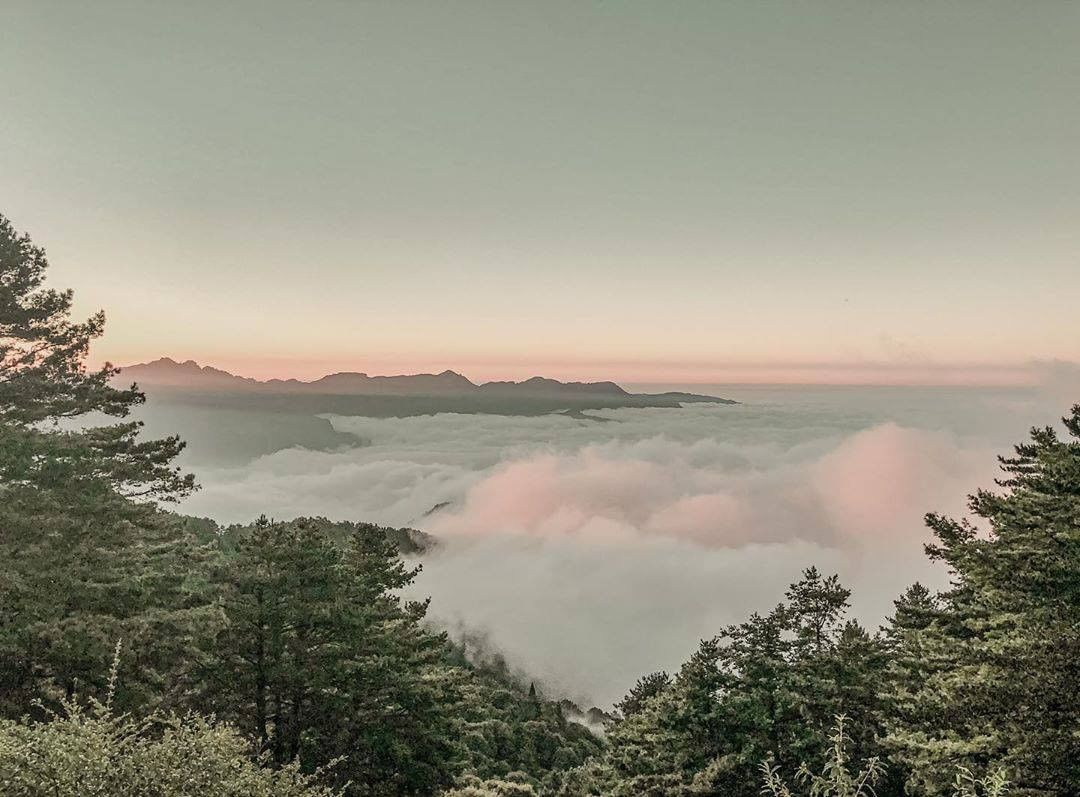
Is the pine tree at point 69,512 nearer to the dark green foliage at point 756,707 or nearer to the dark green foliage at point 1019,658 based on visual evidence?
the dark green foliage at point 756,707

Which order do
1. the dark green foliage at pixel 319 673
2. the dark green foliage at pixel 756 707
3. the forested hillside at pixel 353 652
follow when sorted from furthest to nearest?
the dark green foliage at pixel 756 707 < the dark green foliage at pixel 319 673 < the forested hillside at pixel 353 652

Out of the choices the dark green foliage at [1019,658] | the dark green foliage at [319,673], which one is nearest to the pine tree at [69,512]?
the dark green foliage at [319,673]

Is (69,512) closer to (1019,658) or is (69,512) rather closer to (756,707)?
(756,707)

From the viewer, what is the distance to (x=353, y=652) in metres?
20.7

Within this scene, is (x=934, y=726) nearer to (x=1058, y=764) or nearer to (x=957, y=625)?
(x=1058, y=764)

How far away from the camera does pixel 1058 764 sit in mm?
12656

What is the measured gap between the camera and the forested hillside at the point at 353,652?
1343cm

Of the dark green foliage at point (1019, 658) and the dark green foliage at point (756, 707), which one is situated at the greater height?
the dark green foliage at point (1019, 658)

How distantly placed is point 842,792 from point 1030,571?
1247 cm

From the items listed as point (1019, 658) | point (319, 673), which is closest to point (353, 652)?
point (319, 673)

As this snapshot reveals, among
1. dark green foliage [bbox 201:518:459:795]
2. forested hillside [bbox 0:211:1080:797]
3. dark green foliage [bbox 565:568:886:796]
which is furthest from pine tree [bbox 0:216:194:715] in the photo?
dark green foliage [bbox 565:568:886:796]

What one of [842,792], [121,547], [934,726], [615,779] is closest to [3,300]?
[121,547]

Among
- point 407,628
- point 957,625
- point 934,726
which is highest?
point 957,625

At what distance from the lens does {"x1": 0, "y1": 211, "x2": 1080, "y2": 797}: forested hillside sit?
13.4 meters
